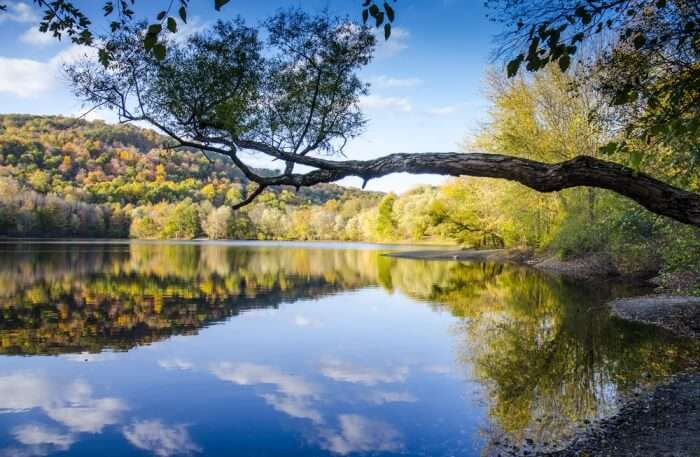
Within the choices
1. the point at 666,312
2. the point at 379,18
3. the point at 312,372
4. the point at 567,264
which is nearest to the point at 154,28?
the point at 379,18

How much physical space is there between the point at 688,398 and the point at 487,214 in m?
42.5

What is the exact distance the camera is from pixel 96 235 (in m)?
119

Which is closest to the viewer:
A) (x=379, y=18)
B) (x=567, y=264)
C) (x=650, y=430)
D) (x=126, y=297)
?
(x=379, y=18)

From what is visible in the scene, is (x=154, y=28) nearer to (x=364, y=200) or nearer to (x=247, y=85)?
(x=247, y=85)

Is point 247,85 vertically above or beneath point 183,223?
above

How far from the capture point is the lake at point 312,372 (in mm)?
7680

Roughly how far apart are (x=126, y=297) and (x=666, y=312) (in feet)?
66.6

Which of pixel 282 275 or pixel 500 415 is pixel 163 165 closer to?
pixel 282 275

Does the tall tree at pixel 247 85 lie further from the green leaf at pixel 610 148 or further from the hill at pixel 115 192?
the hill at pixel 115 192

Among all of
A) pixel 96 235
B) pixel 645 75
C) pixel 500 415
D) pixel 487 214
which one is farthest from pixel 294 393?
pixel 96 235

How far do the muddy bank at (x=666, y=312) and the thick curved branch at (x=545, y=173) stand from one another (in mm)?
10132

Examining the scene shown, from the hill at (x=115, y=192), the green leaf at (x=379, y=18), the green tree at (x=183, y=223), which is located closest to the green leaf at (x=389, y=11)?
the green leaf at (x=379, y=18)

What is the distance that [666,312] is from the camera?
15.9 metres

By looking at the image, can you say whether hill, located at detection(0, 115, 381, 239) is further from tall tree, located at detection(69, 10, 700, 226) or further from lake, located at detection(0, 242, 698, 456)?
tall tree, located at detection(69, 10, 700, 226)
